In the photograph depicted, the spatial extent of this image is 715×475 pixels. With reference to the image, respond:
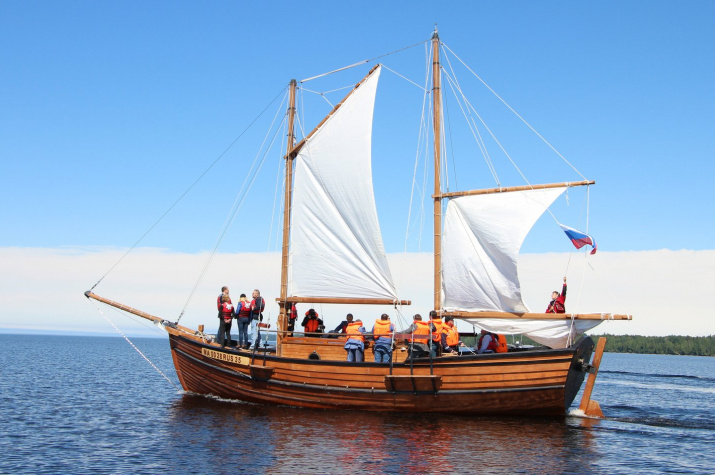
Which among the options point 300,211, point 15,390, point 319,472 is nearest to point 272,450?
point 319,472

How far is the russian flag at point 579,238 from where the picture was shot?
24.8 meters

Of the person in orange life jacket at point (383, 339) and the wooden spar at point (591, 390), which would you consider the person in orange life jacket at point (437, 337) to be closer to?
the person in orange life jacket at point (383, 339)

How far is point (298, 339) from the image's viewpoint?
27.9 metres

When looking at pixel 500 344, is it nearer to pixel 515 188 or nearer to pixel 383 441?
pixel 515 188

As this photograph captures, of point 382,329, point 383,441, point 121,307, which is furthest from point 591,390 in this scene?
point 121,307

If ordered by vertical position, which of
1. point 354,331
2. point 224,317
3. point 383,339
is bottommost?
point 383,339

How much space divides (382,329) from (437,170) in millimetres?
7267

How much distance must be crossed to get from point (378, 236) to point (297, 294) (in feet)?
15.3

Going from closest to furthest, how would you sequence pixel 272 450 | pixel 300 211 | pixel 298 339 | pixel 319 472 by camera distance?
1. pixel 319 472
2. pixel 272 450
3. pixel 298 339
4. pixel 300 211

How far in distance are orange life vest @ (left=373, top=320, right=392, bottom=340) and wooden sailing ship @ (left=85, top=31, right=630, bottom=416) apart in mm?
1135

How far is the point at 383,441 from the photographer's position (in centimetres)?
2102

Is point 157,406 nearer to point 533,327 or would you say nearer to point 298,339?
point 298,339

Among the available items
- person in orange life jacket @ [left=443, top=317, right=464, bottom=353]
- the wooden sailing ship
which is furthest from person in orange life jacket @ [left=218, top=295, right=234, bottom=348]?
person in orange life jacket @ [left=443, top=317, right=464, bottom=353]

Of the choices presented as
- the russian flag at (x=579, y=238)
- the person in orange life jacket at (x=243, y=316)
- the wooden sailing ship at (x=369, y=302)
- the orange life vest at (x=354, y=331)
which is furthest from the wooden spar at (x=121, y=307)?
the russian flag at (x=579, y=238)
